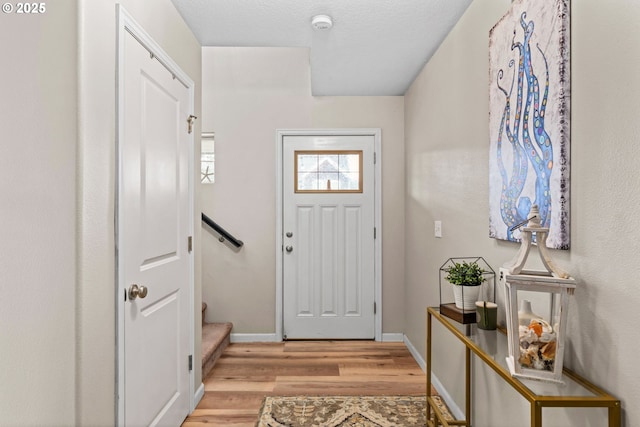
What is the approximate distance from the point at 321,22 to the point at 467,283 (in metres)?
1.63

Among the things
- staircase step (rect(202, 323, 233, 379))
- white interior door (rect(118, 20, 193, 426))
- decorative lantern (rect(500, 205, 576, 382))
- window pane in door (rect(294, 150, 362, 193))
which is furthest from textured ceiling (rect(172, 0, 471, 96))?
staircase step (rect(202, 323, 233, 379))

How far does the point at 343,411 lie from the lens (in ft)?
8.07

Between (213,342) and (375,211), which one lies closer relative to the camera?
(213,342)

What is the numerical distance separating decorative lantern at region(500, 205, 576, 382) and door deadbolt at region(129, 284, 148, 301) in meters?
1.42

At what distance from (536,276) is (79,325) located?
4.79 ft

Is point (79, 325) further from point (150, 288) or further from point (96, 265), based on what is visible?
point (150, 288)

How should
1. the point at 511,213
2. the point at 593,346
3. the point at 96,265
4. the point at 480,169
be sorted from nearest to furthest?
the point at 593,346
the point at 96,265
the point at 511,213
the point at 480,169

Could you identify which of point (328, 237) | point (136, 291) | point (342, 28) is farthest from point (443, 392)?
point (342, 28)

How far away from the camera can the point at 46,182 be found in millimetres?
1289

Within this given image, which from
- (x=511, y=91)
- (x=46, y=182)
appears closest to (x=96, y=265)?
(x=46, y=182)

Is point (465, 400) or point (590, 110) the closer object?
point (590, 110)

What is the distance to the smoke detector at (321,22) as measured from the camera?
227 cm

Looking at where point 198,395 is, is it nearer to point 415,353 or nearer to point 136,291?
point 136,291

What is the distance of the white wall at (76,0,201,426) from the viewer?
132cm
